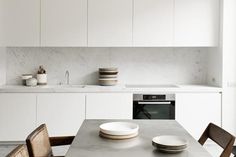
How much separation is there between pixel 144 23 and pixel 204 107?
4.57 ft

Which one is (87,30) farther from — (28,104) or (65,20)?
(28,104)

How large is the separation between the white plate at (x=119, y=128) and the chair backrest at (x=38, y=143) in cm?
41

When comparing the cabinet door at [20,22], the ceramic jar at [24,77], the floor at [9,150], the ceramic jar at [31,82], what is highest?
the cabinet door at [20,22]

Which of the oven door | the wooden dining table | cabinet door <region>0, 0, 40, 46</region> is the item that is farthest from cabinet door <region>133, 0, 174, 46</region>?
the wooden dining table

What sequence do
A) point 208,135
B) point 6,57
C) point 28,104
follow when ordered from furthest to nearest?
point 6,57 < point 28,104 < point 208,135

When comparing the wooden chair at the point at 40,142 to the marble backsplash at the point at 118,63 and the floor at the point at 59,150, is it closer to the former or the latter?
the floor at the point at 59,150

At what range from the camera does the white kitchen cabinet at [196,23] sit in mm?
4590

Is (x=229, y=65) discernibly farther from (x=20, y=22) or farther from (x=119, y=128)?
(x=20, y=22)

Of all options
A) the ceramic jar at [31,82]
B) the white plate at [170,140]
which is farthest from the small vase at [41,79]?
the white plate at [170,140]

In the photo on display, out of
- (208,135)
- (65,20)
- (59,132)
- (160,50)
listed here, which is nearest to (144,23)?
(160,50)

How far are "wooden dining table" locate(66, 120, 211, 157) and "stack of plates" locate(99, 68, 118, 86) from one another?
2259 millimetres

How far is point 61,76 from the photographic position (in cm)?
504

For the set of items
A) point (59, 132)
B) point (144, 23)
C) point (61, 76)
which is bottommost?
point (59, 132)

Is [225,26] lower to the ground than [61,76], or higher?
higher
